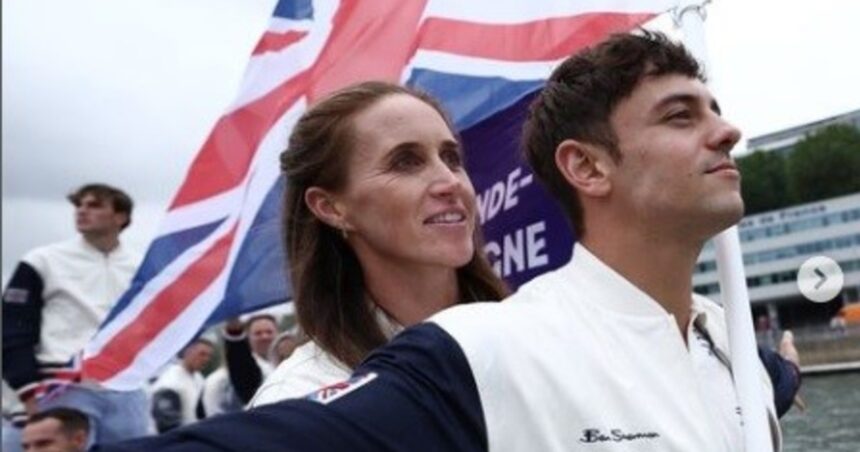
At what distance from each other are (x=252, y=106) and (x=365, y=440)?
115 inches

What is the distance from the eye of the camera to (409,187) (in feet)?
7.73

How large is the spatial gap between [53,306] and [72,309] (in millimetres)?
88

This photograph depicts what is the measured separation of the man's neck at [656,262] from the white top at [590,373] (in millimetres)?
42

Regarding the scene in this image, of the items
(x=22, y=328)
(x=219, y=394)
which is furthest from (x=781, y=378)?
(x=219, y=394)

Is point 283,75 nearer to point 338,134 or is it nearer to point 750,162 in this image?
point 338,134

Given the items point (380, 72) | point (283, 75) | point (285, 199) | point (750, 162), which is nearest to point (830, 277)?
point (750, 162)

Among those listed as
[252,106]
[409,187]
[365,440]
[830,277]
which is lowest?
[365,440]

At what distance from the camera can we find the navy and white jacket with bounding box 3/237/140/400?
16.8 feet

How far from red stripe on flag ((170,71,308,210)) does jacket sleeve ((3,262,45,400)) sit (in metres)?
0.98

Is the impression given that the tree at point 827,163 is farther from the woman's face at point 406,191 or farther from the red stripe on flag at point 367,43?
the red stripe on flag at point 367,43

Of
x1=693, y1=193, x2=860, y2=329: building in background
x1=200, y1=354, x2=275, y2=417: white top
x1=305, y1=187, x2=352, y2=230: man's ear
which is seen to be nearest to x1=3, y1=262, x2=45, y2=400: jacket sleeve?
x1=200, y1=354, x2=275, y2=417: white top

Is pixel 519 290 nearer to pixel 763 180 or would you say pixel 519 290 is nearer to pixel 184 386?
pixel 763 180

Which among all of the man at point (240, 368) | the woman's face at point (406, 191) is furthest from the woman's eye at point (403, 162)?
the man at point (240, 368)

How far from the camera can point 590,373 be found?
1627mm
